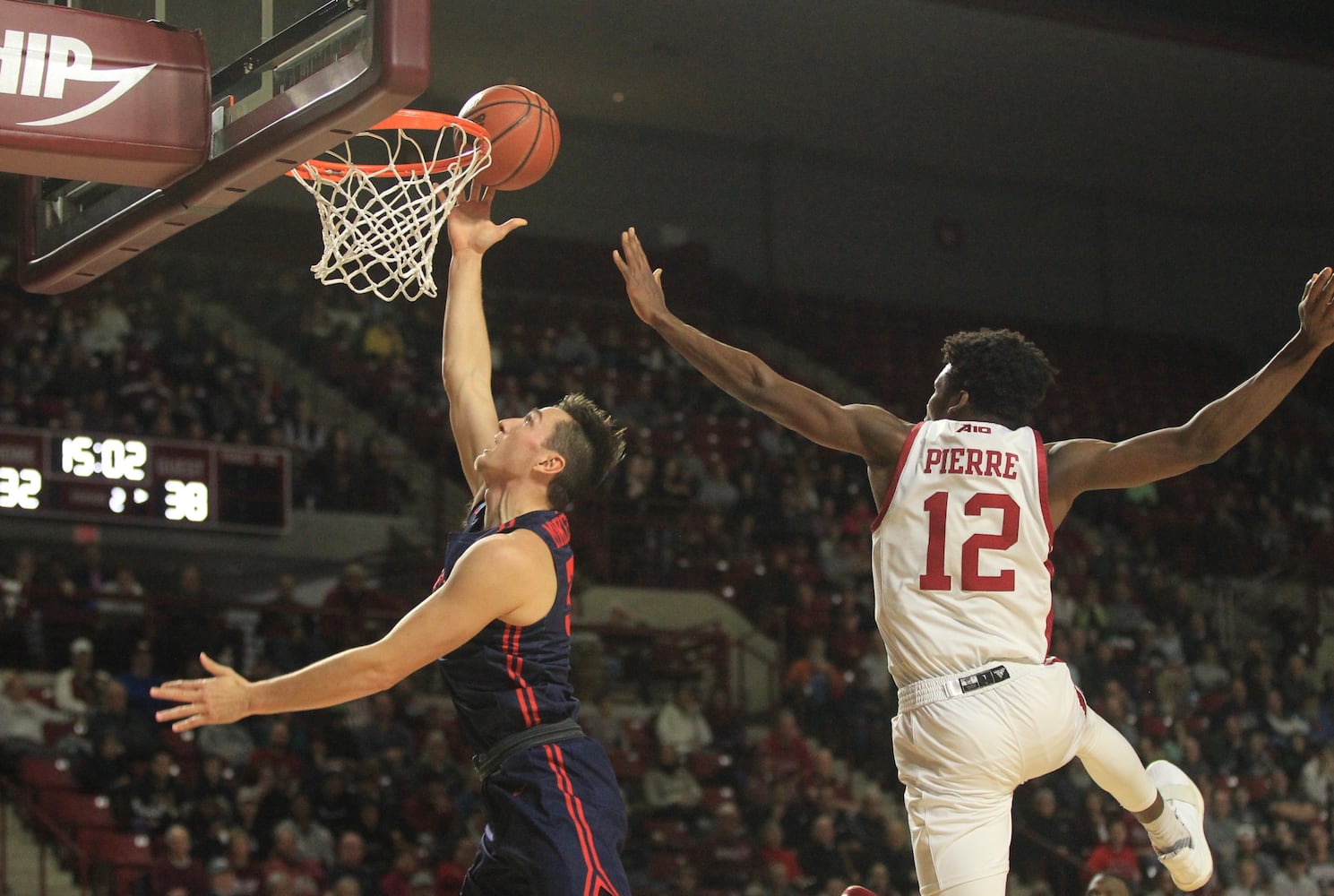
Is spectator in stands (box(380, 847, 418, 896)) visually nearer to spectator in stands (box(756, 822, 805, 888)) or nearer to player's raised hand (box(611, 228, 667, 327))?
spectator in stands (box(756, 822, 805, 888))

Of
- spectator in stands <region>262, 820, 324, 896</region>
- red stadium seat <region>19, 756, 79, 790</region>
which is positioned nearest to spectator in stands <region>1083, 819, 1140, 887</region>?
spectator in stands <region>262, 820, 324, 896</region>

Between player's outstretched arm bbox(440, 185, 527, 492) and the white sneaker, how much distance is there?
2.19 m

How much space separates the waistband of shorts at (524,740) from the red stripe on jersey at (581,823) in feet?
0.07

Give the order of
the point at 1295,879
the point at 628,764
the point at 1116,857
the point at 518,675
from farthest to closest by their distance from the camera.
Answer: the point at 1295,879
the point at 628,764
the point at 1116,857
the point at 518,675

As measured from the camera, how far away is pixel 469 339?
480cm

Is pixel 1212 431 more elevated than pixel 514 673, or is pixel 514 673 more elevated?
pixel 1212 431

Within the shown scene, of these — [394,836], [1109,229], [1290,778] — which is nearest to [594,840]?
[394,836]

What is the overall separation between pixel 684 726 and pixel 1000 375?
8710mm

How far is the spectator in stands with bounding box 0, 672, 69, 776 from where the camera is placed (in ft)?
35.2

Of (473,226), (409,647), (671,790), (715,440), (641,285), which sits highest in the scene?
(715,440)

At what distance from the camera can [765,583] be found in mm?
15172

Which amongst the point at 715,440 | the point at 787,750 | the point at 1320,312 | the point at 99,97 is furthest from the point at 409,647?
the point at 715,440

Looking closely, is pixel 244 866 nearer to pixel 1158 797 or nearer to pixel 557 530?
pixel 1158 797

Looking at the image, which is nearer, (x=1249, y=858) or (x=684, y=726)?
(x=1249, y=858)
